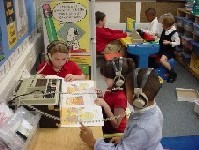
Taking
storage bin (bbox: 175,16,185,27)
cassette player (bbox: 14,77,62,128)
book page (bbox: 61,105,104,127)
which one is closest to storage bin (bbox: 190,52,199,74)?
storage bin (bbox: 175,16,185,27)

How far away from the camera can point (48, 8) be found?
2850 millimetres

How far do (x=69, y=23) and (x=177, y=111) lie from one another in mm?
1713

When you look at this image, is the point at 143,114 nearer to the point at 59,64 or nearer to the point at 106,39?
the point at 59,64

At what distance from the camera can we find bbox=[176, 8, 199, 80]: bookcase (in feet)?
16.0

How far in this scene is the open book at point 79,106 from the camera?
1.70m

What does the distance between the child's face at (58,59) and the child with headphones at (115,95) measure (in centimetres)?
54

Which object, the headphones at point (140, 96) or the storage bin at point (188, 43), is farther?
the storage bin at point (188, 43)

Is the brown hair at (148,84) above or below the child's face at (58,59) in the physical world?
above

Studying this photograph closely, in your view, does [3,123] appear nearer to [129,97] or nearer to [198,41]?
[129,97]

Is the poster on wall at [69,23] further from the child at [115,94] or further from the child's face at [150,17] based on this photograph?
the child's face at [150,17]

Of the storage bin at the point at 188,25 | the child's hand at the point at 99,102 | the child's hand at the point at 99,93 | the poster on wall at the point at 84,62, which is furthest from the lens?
the storage bin at the point at 188,25

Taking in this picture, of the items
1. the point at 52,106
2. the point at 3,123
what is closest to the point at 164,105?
the point at 52,106

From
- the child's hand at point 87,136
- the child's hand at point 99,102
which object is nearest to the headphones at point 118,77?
the child's hand at point 99,102

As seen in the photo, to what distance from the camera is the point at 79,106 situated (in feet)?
5.96
